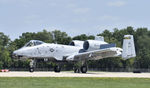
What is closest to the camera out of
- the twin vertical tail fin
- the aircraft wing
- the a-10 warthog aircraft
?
the a-10 warthog aircraft

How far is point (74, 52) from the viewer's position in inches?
1837

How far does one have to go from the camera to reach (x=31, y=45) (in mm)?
44156

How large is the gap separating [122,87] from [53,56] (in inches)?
968

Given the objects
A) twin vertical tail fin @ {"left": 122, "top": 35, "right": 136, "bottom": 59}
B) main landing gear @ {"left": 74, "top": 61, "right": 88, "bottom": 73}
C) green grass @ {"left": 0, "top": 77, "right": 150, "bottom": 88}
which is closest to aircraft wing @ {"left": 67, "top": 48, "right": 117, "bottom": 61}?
main landing gear @ {"left": 74, "top": 61, "right": 88, "bottom": 73}

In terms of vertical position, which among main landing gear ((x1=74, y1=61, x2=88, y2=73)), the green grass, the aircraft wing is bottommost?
the green grass

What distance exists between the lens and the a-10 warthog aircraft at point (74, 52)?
1700 inches

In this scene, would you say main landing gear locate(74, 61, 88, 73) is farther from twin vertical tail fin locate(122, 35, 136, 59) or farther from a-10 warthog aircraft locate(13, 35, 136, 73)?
twin vertical tail fin locate(122, 35, 136, 59)

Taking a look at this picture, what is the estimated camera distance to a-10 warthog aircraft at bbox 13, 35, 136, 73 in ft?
142

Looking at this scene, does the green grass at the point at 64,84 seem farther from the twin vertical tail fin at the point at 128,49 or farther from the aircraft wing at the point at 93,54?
the twin vertical tail fin at the point at 128,49

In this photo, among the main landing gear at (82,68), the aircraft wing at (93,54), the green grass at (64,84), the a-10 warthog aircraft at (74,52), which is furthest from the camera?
the main landing gear at (82,68)

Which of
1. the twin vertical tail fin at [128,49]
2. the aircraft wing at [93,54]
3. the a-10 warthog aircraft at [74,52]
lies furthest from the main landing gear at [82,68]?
the twin vertical tail fin at [128,49]

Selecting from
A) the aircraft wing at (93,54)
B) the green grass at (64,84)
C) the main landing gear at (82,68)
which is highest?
the aircraft wing at (93,54)

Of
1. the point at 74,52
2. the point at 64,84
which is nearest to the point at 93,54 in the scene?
the point at 74,52

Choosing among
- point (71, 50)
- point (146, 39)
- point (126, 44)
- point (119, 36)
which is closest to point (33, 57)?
point (71, 50)
